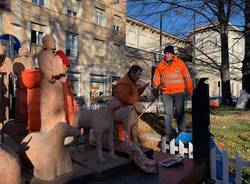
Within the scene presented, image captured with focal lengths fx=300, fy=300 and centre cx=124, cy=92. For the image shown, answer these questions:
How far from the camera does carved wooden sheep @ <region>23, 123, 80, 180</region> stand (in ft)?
5.64

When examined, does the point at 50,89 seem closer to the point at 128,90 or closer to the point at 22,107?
the point at 128,90

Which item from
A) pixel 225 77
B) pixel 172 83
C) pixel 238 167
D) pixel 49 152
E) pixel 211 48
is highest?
pixel 211 48

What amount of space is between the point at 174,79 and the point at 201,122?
199cm

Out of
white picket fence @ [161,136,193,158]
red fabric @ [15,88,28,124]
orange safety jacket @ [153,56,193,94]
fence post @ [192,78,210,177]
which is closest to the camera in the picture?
fence post @ [192,78,210,177]

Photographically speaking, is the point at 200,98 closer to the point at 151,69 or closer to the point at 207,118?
the point at 207,118

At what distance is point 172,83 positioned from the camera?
4.66 metres

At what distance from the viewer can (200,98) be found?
2723 mm

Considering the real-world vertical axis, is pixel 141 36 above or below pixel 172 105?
above

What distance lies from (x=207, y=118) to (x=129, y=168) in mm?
959

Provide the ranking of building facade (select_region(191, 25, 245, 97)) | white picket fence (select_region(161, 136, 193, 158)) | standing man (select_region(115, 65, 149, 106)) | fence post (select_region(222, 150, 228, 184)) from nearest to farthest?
1. standing man (select_region(115, 65, 149, 106))
2. fence post (select_region(222, 150, 228, 184))
3. white picket fence (select_region(161, 136, 193, 158))
4. building facade (select_region(191, 25, 245, 97))

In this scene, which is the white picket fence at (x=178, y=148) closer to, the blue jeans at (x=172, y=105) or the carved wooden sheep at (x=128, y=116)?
the blue jeans at (x=172, y=105)

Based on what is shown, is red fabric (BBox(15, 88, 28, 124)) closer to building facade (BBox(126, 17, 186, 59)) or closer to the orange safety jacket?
the orange safety jacket

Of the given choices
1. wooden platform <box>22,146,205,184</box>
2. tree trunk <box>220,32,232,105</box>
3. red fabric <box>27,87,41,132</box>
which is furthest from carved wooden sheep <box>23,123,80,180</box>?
tree trunk <box>220,32,232,105</box>

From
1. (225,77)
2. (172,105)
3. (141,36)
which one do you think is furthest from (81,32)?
(172,105)
